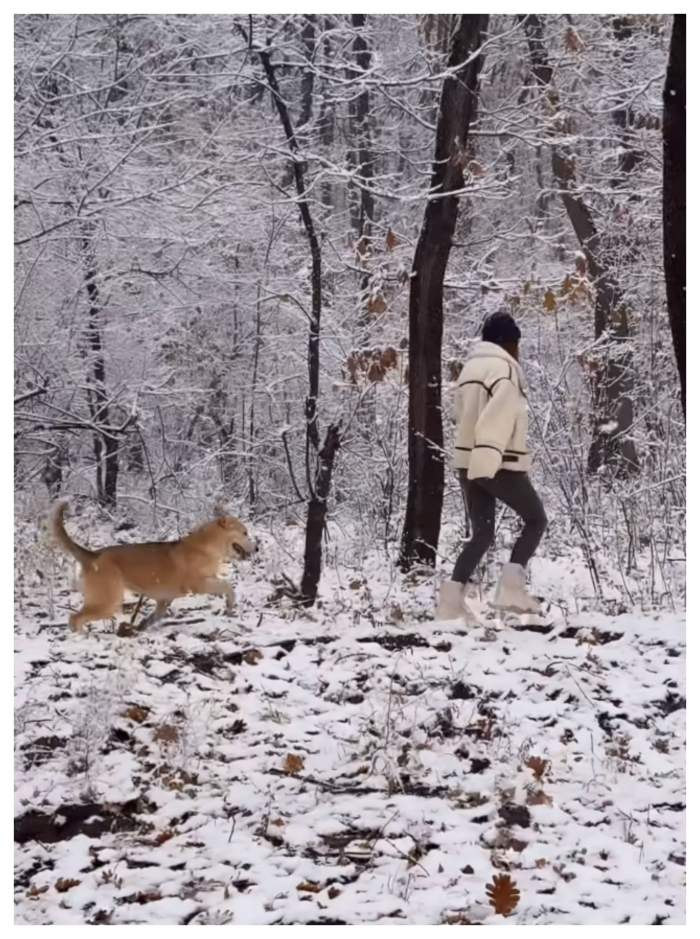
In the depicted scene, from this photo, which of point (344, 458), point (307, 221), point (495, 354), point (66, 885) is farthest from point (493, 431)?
point (344, 458)

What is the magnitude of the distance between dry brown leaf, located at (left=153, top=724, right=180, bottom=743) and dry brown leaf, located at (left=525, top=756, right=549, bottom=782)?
1732 millimetres

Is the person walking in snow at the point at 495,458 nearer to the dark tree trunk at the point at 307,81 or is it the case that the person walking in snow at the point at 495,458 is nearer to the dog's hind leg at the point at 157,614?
the dog's hind leg at the point at 157,614

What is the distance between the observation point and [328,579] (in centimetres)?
741

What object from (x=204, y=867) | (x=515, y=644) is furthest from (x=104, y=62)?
(x=204, y=867)

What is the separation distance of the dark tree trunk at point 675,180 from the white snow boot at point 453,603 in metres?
2.17

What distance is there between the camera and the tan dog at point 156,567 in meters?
5.93

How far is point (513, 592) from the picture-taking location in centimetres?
591

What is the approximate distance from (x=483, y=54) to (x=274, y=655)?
18.7 ft

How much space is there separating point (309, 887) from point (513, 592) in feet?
9.27

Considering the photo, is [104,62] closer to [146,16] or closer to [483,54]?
[146,16]

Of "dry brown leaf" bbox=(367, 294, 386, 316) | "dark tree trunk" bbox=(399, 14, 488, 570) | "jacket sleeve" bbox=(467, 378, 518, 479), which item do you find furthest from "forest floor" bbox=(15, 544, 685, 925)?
"dry brown leaf" bbox=(367, 294, 386, 316)

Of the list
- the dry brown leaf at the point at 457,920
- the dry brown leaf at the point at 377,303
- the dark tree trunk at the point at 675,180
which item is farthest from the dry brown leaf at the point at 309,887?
the dry brown leaf at the point at 377,303

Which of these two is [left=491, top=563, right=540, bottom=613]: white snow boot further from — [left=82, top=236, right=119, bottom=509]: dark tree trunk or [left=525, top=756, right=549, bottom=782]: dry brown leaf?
[left=82, top=236, right=119, bottom=509]: dark tree trunk

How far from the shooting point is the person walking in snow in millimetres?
5613
